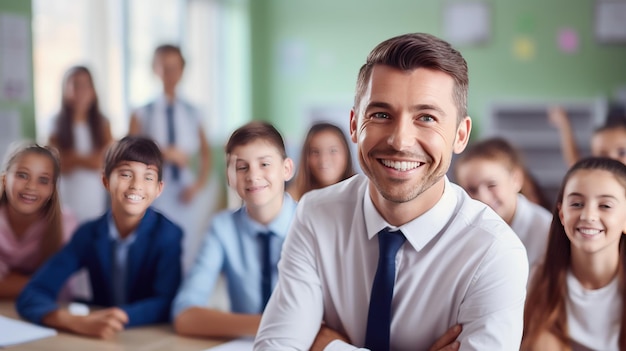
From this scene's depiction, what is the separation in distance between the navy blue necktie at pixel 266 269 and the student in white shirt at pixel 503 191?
359 millimetres

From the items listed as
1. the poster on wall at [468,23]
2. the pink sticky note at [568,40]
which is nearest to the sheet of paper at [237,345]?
the poster on wall at [468,23]

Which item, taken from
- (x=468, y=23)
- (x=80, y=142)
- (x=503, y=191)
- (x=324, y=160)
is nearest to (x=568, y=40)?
(x=468, y=23)

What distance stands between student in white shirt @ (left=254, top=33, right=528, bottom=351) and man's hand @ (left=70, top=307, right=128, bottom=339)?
1.07 ft

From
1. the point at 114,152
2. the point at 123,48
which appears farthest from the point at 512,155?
the point at 123,48

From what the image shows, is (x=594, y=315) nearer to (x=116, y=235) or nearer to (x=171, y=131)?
(x=116, y=235)

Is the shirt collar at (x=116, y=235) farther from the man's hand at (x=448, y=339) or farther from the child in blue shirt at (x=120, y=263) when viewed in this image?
the man's hand at (x=448, y=339)

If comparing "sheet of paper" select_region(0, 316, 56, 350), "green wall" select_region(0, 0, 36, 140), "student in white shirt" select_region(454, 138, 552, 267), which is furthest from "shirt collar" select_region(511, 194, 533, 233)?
"green wall" select_region(0, 0, 36, 140)

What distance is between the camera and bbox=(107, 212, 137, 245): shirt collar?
1157 mm

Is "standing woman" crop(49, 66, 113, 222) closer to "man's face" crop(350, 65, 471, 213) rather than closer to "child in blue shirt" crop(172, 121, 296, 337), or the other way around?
"child in blue shirt" crop(172, 121, 296, 337)

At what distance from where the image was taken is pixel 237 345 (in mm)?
1097

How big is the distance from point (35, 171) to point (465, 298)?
0.78 m

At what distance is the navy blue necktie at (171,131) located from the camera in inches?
66.8

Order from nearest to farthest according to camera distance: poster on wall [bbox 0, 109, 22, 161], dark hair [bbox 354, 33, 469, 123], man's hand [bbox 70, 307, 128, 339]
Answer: dark hair [bbox 354, 33, 469, 123]
man's hand [bbox 70, 307, 128, 339]
poster on wall [bbox 0, 109, 22, 161]

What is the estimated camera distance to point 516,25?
196 inches
